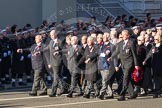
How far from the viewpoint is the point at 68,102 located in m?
16.5

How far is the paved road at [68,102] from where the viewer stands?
15.7 m

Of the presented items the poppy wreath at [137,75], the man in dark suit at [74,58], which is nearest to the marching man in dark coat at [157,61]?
the poppy wreath at [137,75]

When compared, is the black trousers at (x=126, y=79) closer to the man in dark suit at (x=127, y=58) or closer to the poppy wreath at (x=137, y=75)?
the man in dark suit at (x=127, y=58)

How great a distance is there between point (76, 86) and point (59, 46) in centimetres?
124

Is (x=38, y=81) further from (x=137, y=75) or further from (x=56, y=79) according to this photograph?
(x=137, y=75)

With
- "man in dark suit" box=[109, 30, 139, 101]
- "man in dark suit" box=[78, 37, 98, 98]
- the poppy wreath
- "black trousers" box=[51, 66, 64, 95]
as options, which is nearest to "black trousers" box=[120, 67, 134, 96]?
"man in dark suit" box=[109, 30, 139, 101]

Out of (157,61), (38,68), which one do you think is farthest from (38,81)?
(157,61)

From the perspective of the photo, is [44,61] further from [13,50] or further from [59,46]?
[13,50]

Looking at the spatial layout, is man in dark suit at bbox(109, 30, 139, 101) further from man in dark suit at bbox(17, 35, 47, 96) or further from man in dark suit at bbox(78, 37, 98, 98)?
man in dark suit at bbox(17, 35, 47, 96)

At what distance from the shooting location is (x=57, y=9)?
29734mm

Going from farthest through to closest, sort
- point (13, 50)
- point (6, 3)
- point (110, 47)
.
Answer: point (6, 3) → point (13, 50) → point (110, 47)

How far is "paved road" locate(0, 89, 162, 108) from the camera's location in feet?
51.6

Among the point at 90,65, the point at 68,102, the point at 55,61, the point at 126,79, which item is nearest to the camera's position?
the point at 68,102

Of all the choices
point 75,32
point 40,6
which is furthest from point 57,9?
point 75,32
